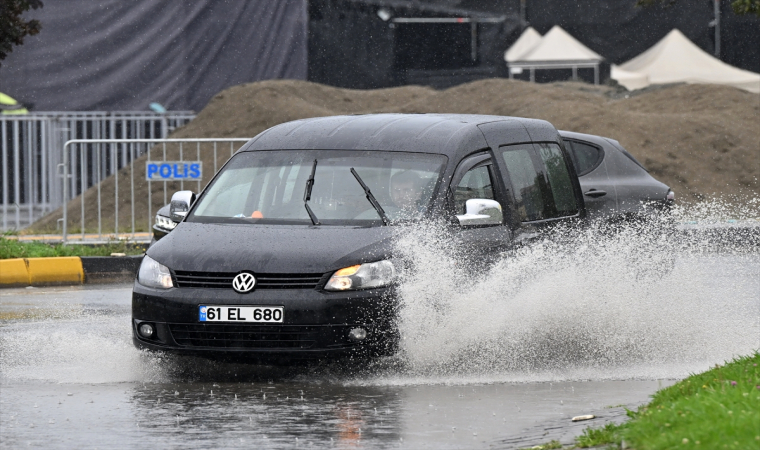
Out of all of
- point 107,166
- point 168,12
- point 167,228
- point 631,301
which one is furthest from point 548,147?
point 168,12

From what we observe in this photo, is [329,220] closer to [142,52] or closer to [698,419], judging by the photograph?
[698,419]

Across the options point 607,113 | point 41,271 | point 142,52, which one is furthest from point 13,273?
point 607,113

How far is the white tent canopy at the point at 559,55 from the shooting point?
129ft

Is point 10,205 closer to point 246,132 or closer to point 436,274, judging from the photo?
point 246,132

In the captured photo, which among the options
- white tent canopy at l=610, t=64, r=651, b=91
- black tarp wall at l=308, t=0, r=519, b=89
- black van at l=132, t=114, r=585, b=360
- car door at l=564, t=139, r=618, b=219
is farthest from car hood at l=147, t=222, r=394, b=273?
white tent canopy at l=610, t=64, r=651, b=91

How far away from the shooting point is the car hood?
8.28 meters

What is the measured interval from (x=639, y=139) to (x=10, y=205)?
13.0 metres

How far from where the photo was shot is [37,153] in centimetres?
2405

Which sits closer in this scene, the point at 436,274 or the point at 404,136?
the point at 436,274

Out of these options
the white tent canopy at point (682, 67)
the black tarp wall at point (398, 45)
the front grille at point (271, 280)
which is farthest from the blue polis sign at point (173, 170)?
the white tent canopy at point (682, 67)

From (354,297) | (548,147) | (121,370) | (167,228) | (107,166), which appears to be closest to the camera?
(354,297)

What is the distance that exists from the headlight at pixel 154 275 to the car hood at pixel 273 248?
0.04 metres

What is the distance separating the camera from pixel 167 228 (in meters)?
14.2

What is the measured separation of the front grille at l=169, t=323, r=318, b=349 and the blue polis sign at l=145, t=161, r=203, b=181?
10681 mm
